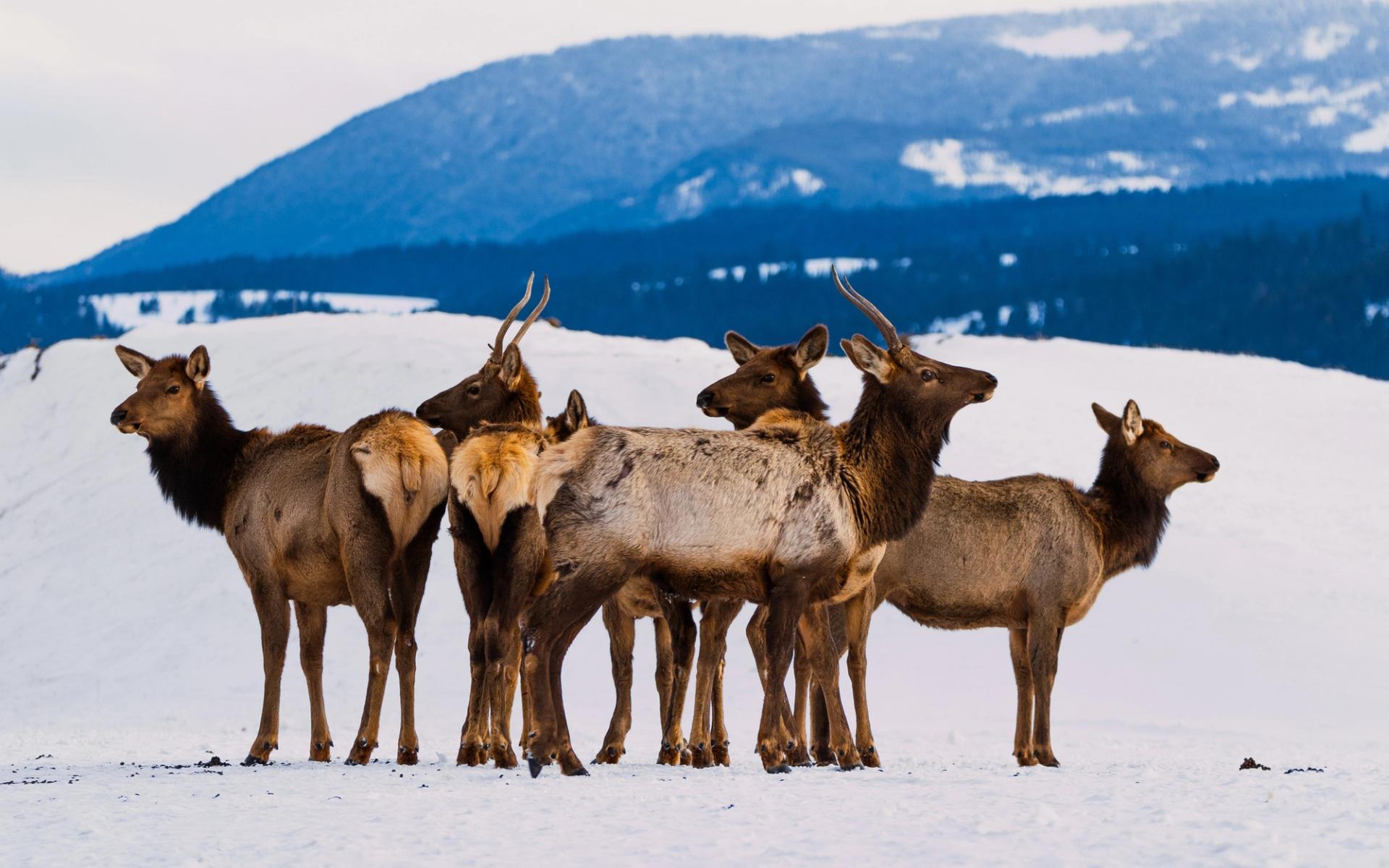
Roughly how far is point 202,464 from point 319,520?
1.54 meters

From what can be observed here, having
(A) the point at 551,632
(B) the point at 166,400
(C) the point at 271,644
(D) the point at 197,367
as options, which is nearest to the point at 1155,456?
(A) the point at 551,632

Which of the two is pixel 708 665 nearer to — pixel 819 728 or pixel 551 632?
pixel 819 728

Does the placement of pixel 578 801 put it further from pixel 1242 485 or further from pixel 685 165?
pixel 685 165

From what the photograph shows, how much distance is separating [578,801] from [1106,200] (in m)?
142

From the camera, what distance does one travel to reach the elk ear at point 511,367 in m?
13.4

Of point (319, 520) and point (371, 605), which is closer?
point (371, 605)

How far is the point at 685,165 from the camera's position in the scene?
186 metres

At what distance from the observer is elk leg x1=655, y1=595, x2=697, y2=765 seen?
1196 cm

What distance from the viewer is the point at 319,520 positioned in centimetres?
1209

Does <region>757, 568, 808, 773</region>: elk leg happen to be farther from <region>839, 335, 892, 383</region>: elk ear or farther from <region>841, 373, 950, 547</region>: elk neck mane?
<region>839, 335, 892, 383</region>: elk ear

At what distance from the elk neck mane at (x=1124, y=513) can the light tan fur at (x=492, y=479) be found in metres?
5.31

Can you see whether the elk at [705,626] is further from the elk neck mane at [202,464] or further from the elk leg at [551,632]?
the elk neck mane at [202,464]

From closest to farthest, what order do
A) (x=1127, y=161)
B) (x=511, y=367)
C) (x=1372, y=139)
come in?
(x=511, y=367) → (x=1127, y=161) → (x=1372, y=139)

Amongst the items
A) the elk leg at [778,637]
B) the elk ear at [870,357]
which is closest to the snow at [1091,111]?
the elk ear at [870,357]
